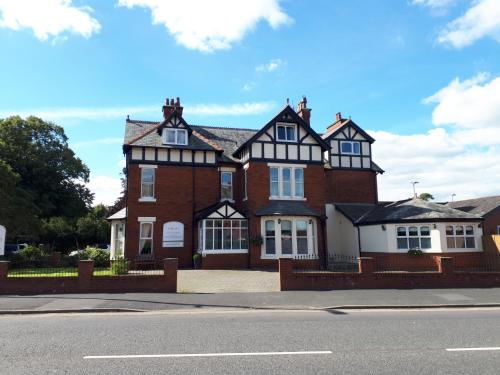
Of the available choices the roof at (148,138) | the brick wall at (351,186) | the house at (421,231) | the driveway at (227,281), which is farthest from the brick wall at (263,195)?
the brick wall at (351,186)

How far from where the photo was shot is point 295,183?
24.5 metres

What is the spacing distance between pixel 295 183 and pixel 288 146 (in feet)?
7.66

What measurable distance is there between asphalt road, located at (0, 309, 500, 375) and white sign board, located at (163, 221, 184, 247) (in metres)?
12.8

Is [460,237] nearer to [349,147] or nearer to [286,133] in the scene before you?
[349,147]

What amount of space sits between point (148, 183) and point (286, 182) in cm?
848

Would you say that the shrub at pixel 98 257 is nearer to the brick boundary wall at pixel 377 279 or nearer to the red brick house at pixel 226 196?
the red brick house at pixel 226 196

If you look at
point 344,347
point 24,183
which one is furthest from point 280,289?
point 24,183

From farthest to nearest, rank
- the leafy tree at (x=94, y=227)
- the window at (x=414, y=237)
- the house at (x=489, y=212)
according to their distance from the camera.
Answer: the leafy tree at (x=94, y=227), the house at (x=489, y=212), the window at (x=414, y=237)

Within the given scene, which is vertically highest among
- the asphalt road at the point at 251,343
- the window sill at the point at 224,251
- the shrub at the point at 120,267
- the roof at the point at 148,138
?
the roof at the point at 148,138

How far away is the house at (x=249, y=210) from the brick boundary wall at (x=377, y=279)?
5496 millimetres

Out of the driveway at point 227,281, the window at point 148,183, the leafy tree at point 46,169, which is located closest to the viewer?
the driveway at point 227,281

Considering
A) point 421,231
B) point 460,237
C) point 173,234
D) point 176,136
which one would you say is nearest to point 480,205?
point 460,237

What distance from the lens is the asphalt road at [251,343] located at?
20.1 feet

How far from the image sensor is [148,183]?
24172mm
